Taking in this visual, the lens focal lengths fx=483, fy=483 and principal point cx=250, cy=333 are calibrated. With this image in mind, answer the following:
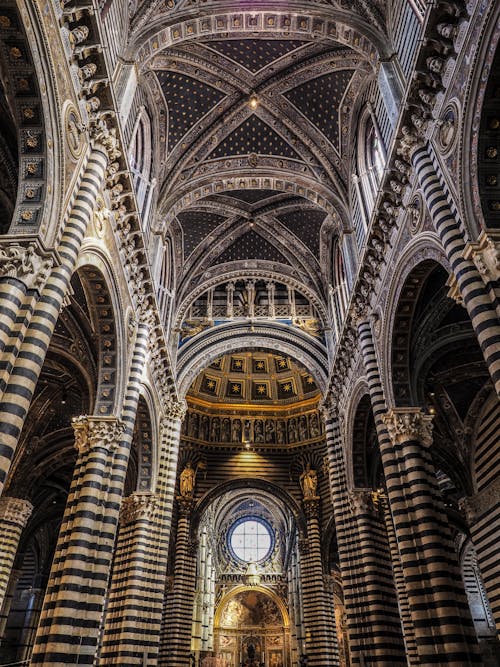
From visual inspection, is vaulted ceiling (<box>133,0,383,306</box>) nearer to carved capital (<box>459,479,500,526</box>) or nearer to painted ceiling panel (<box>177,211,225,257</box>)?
painted ceiling panel (<box>177,211,225,257</box>)

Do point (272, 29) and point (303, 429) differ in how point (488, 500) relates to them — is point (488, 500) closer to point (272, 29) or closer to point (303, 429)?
point (303, 429)

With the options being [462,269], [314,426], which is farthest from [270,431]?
[462,269]

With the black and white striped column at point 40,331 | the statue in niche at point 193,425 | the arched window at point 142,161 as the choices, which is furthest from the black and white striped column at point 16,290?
the statue in niche at point 193,425

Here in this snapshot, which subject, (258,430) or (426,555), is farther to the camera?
(258,430)

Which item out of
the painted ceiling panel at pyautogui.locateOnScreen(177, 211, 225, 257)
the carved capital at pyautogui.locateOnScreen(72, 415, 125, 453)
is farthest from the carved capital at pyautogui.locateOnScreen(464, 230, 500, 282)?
the painted ceiling panel at pyautogui.locateOnScreen(177, 211, 225, 257)

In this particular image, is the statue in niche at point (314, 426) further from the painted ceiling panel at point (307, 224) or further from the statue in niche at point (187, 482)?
the painted ceiling panel at point (307, 224)

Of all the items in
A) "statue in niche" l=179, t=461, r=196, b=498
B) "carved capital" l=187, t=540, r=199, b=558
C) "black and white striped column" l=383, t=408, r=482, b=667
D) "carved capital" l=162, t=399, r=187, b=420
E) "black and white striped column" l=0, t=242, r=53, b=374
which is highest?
"statue in niche" l=179, t=461, r=196, b=498

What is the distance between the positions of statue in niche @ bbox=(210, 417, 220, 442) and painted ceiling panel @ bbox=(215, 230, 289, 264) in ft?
39.4

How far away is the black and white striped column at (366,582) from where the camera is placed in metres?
13.9

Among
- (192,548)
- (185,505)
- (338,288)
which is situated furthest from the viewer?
(185,505)

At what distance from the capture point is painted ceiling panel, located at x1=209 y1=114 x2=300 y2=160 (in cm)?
1903

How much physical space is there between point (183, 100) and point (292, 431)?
21.1 m

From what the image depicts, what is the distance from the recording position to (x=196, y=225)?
22.8 metres

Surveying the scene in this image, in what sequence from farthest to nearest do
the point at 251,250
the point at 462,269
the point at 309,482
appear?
the point at 309,482 < the point at 251,250 < the point at 462,269
